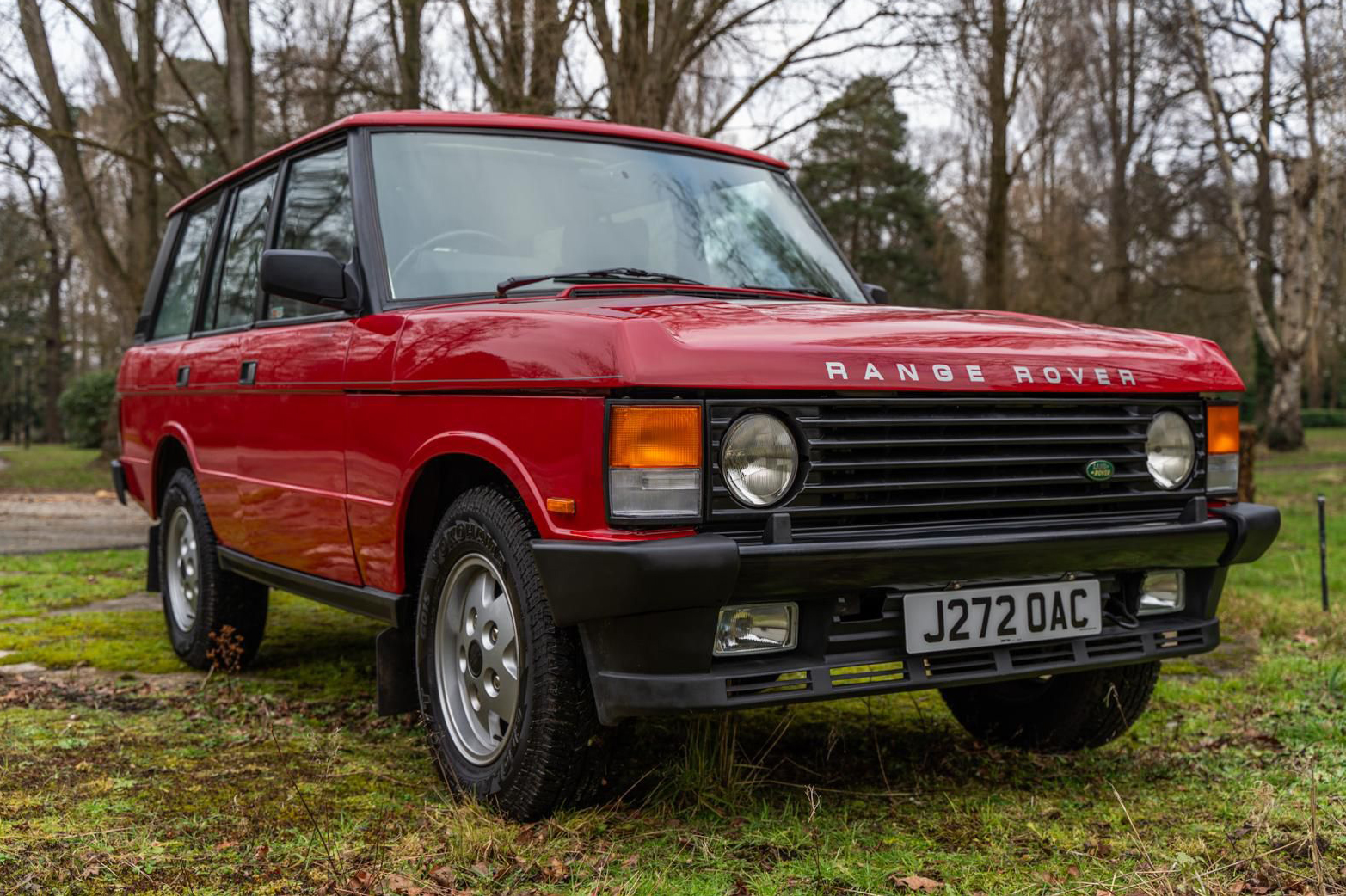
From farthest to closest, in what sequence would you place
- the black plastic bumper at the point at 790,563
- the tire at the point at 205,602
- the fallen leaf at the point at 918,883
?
the tire at the point at 205,602
the fallen leaf at the point at 918,883
the black plastic bumper at the point at 790,563

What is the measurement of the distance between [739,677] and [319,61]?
1263cm

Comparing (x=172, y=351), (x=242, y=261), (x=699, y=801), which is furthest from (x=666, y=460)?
(x=172, y=351)

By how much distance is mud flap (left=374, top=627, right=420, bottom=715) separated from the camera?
3.80 m

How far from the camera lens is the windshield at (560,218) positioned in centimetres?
399

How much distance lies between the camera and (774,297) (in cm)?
403

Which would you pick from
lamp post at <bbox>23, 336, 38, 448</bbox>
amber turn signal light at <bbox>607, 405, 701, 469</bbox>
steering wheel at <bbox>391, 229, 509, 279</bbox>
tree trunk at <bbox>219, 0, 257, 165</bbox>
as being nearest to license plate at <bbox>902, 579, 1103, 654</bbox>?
amber turn signal light at <bbox>607, 405, 701, 469</bbox>

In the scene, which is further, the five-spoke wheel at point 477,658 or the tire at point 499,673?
the five-spoke wheel at point 477,658

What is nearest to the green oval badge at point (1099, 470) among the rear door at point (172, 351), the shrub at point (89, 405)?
the rear door at point (172, 351)

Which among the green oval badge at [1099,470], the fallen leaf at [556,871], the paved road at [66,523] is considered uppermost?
the green oval badge at [1099,470]

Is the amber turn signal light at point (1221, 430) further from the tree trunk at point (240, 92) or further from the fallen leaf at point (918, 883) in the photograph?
the tree trunk at point (240, 92)

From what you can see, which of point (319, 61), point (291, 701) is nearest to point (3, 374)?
point (319, 61)

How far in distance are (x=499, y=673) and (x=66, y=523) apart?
10.3 m

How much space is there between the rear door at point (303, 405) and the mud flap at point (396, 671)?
11.9 inches

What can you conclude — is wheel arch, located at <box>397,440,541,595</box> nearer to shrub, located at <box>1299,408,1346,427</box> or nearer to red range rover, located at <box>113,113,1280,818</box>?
red range rover, located at <box>113,113,1280,818</box>
